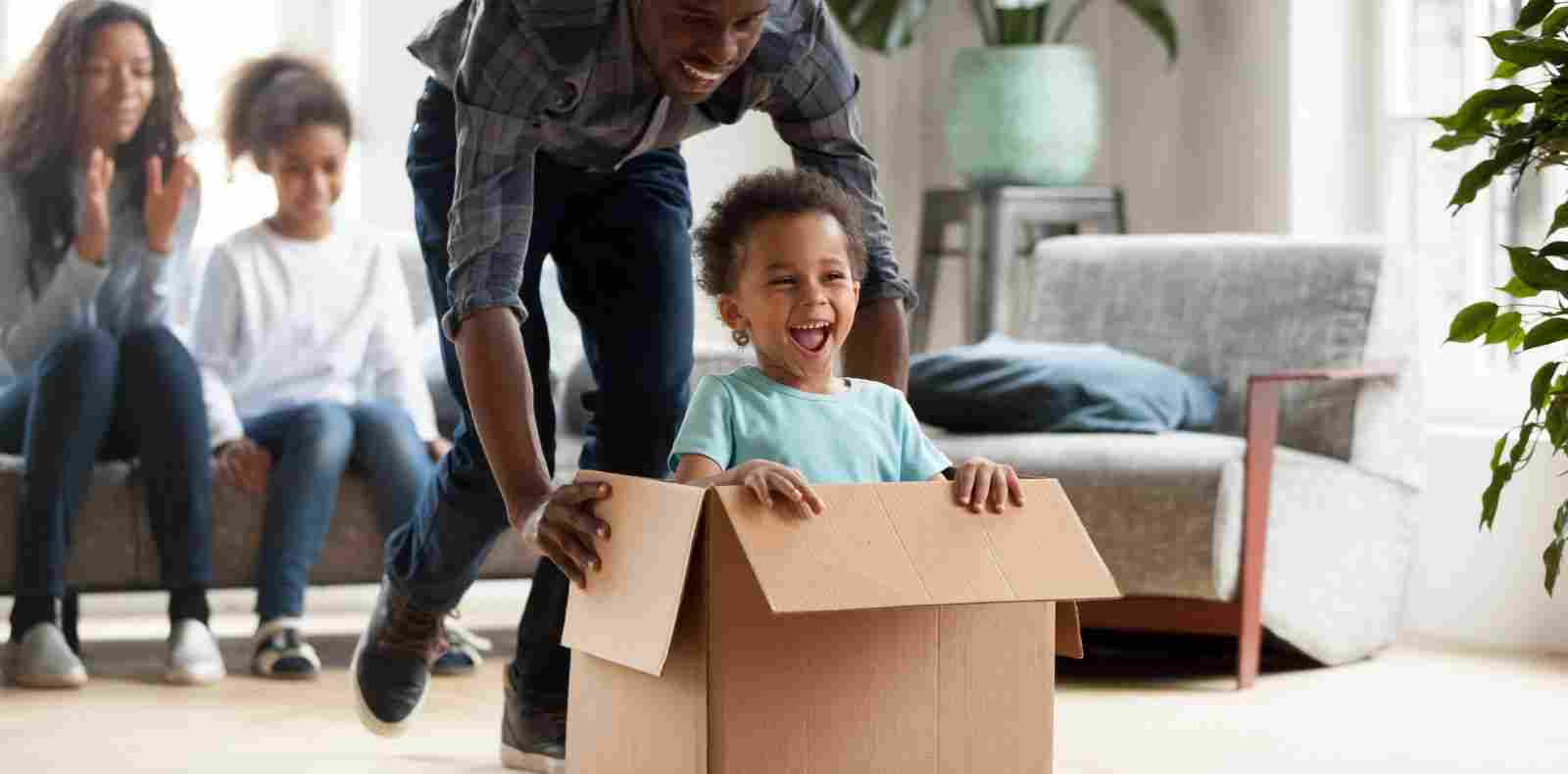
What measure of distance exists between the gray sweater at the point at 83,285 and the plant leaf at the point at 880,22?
5.44 ft

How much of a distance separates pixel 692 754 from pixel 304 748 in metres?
1.16

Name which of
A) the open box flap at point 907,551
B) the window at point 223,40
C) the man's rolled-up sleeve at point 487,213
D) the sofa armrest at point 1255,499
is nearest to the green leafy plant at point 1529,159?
the open box flap at point 907,551

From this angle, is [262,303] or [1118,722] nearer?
[1118,722]

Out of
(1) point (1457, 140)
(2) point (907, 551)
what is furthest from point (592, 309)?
(1) point (1457, 140)

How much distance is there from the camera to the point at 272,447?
3428mm

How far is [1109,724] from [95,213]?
180 cm

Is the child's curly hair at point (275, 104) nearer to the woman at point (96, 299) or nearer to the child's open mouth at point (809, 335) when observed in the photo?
the woman at point (96, 299)

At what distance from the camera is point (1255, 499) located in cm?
315

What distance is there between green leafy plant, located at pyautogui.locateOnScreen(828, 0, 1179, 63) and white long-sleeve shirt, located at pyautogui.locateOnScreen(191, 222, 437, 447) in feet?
4.60

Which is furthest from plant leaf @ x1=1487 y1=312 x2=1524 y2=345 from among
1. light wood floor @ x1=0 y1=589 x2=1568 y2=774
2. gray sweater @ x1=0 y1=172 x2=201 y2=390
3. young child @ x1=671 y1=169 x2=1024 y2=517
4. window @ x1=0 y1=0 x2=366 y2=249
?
window @ x1=0 y1=0 x2=366 y2=249

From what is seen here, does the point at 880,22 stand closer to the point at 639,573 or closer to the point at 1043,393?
the point at 1043,393

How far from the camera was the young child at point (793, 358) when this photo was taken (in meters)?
1.86

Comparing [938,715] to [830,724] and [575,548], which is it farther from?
[575,548]

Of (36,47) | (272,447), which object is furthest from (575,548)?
(36,47)
